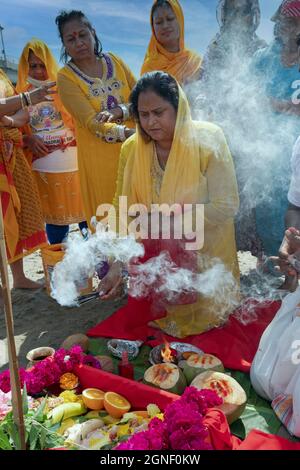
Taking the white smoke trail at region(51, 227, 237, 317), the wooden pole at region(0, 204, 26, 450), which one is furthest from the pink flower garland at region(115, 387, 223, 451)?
the white smoke trail at region(51, 227, 237, 317)

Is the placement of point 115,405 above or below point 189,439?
below

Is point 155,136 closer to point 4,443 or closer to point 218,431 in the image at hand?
point 218,431

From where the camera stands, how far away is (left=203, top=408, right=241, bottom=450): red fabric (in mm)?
2080

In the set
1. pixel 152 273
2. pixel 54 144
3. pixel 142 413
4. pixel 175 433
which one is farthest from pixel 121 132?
pixel 175 433

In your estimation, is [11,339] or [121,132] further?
[121,132]

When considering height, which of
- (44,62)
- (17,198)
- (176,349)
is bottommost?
(176,349)

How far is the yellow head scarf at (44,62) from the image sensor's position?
408 centimetres

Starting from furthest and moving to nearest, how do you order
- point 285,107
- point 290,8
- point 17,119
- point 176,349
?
1. point 17,119
2. point 285,107
3. point 290,8
4. point 176,349

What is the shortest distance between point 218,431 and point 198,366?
2.01 ft

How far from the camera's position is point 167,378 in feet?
Answer: 8.42

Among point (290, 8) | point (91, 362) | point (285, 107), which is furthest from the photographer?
point (285, 107)

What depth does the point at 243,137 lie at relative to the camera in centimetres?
400

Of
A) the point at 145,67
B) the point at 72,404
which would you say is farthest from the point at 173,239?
the point at 145,67
